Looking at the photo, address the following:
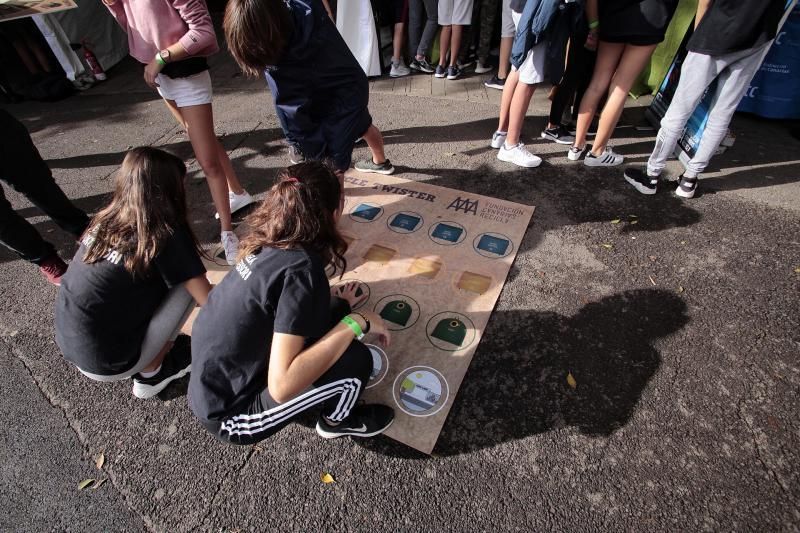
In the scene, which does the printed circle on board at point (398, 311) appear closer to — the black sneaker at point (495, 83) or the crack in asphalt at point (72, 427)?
the crack in asphalt at point (72, 427)

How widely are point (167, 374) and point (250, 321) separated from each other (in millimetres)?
995

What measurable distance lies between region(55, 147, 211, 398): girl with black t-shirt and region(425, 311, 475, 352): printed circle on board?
1122 mm

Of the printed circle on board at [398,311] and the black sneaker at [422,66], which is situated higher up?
the black sneaker at [422,66]

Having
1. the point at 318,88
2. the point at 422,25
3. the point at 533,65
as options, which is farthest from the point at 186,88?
the point at 422,25

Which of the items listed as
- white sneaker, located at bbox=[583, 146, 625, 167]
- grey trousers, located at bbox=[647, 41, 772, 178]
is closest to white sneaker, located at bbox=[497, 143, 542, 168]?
white sneaker, located at bbox=[583, 146, 625, 167]

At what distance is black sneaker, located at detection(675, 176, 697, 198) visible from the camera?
2.93 metres

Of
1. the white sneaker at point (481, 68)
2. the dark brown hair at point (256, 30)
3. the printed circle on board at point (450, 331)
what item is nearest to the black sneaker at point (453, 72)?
the white sneaker at point (481, 68)

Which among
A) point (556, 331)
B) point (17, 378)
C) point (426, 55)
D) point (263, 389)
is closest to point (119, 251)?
point (263, 389)

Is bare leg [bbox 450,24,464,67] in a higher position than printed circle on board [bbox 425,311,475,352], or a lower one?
higher

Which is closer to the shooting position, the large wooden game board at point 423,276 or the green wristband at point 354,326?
the green wristband at point 354,326

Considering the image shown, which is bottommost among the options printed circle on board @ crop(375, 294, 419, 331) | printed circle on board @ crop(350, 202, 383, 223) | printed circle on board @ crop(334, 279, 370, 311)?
printed circle on board @ crop(350, 202, 383, 223)

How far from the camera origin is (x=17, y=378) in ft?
6.98

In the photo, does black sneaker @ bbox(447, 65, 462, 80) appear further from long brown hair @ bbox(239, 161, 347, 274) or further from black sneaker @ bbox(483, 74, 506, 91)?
long brown hair @ bbox(239, 161, 347, 274)

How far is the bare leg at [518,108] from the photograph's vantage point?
3.04 meters
